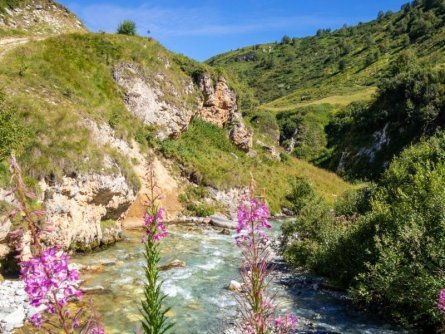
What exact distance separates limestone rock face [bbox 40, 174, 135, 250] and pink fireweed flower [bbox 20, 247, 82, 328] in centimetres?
1720

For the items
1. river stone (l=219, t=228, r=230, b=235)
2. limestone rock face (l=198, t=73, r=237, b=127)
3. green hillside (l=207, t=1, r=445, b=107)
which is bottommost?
river stone (l=219, t=228, r=230, b=235)

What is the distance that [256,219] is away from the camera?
187 inches

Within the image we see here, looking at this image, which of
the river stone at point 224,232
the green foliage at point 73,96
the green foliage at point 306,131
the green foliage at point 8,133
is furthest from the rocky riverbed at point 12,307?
the green foliage at point 306,131

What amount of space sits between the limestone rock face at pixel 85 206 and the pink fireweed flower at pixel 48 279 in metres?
17.2

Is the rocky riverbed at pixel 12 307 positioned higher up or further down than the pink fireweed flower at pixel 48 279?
further down

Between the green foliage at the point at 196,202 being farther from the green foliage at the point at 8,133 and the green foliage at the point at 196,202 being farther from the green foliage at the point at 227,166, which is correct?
the green foliage at the point at 8,133

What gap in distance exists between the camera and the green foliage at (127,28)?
47.0 metres

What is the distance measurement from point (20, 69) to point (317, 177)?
39.0m

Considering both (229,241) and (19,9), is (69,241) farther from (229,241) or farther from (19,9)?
(19,9)

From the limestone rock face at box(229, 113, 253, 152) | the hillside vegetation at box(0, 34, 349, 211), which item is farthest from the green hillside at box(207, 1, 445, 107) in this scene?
the hillside vegetation at box(0, 34, 349, 211)

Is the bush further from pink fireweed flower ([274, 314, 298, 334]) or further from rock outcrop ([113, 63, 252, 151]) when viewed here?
rock outcrop ([113, 63, 252, 151])

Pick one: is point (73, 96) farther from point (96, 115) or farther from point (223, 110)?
point (223, 110)

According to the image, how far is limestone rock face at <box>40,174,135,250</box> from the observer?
20844 mm

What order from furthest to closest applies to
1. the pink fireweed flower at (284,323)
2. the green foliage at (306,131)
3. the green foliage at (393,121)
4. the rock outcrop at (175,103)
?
the green foliage at (306,131), the green foliage at (393,121), the rock outcrop at (175,103), the pink fireweed flower at (284,323)
